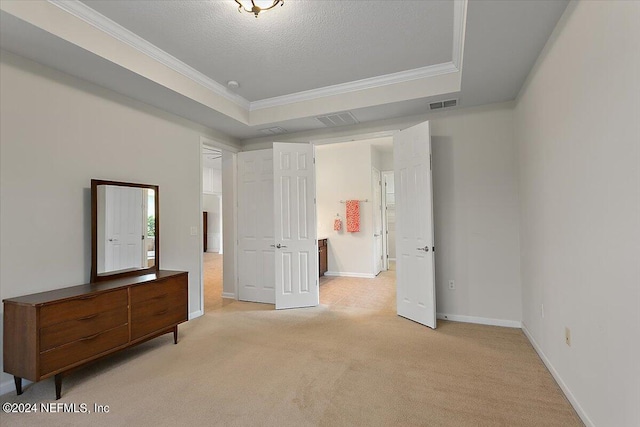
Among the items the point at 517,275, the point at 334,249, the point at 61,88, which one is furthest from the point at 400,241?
the point at 61,88

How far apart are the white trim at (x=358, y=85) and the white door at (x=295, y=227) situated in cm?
60

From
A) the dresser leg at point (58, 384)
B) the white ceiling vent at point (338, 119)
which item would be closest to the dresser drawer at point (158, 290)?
the dresser leg at point (58, 384)

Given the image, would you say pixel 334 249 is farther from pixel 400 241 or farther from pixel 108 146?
pixel 108 146

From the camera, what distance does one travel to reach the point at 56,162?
2.77 meters

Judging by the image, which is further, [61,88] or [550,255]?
[61,88]

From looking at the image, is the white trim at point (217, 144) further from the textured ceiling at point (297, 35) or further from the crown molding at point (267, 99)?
the textured ceiling at point (297, 35)

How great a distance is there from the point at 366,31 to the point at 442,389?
2.91 metres

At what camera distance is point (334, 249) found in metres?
7.04

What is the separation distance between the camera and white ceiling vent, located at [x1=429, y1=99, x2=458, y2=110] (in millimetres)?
3649

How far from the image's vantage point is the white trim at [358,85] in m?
3.41

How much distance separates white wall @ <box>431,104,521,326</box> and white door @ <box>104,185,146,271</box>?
3442 millimetres

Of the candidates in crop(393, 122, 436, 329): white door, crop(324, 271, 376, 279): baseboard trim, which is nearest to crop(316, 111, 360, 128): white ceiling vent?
crop(393, 122, 436, 329): white door

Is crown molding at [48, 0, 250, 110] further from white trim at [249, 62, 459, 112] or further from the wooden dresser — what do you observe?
the wooden dresser

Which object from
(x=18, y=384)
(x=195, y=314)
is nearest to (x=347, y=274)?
(x=195, y=314)
